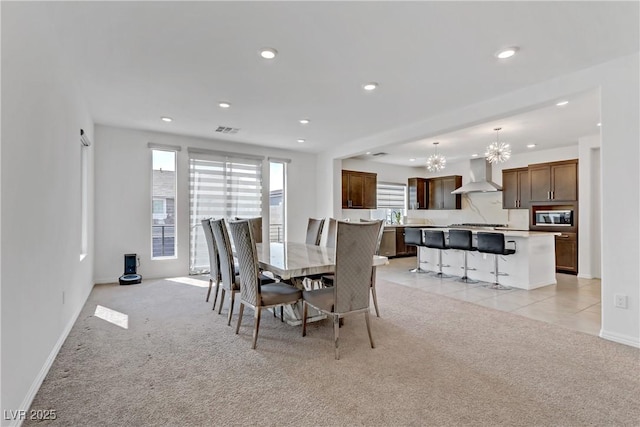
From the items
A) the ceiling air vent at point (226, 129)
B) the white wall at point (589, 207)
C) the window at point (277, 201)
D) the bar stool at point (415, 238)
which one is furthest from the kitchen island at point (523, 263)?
the ceiling air vent at point (226, 129)

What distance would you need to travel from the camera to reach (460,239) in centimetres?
532

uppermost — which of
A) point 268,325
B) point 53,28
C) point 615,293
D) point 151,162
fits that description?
point 53,28

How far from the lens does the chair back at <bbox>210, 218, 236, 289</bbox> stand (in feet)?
10.3

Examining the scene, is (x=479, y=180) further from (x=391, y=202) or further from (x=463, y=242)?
(x=463, y=242)

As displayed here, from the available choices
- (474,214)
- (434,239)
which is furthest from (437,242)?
(474,214)

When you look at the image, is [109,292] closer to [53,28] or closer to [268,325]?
[268,325]

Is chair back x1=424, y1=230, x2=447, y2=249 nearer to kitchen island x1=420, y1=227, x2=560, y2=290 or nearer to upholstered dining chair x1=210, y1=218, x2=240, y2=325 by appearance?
kitchen island x1=420, y1=227, x2=560, y2=290

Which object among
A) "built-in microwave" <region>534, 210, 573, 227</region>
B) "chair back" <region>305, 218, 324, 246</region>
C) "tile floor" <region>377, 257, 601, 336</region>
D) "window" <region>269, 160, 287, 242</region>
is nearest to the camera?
"tile floor" <region>377, 257, 601, 336</region>

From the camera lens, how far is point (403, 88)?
361 centimetres

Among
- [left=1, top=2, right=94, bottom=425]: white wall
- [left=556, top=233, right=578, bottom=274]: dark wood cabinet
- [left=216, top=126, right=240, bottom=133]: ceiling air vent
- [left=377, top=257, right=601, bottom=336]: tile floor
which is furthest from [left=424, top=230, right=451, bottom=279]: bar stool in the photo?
[left=1, top=2, right=94, bottom=425]: white wall

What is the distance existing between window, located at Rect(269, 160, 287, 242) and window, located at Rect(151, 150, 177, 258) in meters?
1.94

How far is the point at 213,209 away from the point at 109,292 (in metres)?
2.15

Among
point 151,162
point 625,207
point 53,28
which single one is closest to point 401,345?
point 625,207

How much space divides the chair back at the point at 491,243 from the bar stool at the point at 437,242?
655mm
